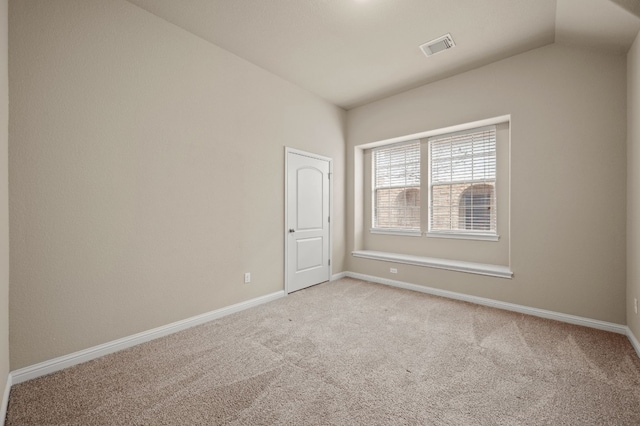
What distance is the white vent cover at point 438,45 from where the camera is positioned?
2976mm

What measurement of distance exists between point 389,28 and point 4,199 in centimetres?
349

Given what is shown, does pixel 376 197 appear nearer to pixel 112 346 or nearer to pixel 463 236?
pixel 463 236

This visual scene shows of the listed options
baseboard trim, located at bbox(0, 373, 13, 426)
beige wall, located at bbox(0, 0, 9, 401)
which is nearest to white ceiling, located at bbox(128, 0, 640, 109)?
beige wall, located at bbox(0, 0, 9, 401)

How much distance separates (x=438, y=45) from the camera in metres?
3.09

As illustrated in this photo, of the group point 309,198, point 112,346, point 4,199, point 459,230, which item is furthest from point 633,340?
point 4,199

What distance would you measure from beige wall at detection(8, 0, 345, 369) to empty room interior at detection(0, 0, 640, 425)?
2 centimetres

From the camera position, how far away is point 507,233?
11.9ft

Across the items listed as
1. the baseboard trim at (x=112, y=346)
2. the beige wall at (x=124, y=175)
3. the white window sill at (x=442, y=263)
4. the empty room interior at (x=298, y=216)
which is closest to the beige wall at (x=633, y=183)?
the empty room interior at (x=298, y=216)

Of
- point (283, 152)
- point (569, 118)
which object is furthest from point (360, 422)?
point (569, 118)

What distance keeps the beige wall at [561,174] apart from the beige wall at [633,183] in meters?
0.09

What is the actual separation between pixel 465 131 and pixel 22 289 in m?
5.05

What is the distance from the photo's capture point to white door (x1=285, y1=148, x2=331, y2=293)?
158 inches

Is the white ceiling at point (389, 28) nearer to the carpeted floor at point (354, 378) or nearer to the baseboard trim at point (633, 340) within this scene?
the baseboard trim at point (633, 340)

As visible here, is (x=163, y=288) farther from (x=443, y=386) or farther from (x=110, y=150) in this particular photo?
(x=443, y=386)
